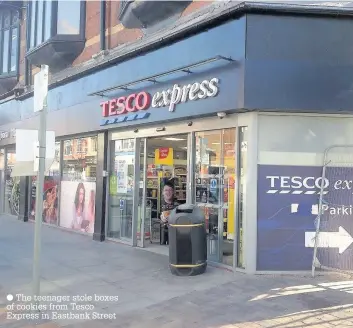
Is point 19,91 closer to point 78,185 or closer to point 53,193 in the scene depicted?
point 53,193

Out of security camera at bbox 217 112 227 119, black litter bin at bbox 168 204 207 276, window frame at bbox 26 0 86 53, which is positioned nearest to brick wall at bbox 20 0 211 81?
window frame at bbox 26 0 86 53

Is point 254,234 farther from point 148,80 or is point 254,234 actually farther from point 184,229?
point 148,80

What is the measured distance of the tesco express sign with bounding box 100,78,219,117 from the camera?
819 cm

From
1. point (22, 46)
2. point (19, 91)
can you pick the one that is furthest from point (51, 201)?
point (22, 46)

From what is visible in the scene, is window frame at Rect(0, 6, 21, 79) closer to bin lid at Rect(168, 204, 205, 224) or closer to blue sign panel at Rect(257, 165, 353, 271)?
bin lid at Rect(168, 204, 205, 224)

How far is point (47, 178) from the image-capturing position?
15.0 meters

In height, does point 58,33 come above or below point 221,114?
above

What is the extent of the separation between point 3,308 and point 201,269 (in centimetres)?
330

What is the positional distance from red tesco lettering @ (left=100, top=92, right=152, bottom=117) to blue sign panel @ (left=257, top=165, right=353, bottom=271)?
3.36 meters

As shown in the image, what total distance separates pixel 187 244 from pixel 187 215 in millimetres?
497

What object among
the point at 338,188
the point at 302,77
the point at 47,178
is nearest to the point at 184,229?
the point at 338,188

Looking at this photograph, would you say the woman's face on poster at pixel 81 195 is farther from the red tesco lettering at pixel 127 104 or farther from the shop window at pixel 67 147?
the red tesco lettering at pixel 127 104

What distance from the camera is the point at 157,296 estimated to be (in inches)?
251

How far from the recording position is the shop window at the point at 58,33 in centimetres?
1397
